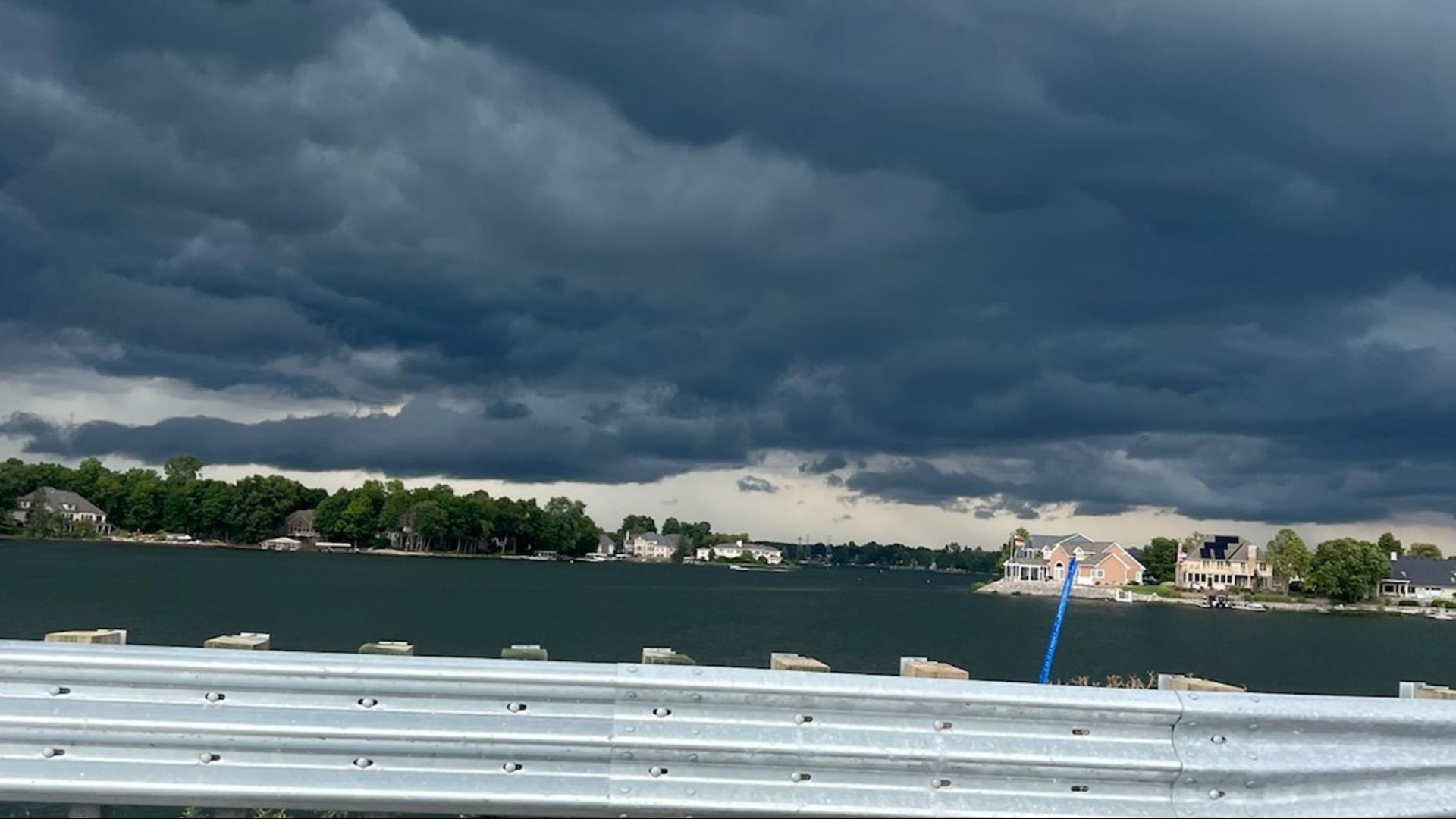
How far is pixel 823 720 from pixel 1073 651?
72.7 metres

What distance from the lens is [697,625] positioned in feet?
266

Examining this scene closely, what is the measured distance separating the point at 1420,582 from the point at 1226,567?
2948 cm

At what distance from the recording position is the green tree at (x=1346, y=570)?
598 ft

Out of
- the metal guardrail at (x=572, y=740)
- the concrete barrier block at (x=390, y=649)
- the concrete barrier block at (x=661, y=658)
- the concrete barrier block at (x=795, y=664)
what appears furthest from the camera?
the concrete barrier block at (x=795, y=664)

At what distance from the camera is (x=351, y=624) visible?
72.7 metres

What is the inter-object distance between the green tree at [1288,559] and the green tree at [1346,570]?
4.46 ft

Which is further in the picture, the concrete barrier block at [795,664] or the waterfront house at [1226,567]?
the waterfront house at [1226,567]

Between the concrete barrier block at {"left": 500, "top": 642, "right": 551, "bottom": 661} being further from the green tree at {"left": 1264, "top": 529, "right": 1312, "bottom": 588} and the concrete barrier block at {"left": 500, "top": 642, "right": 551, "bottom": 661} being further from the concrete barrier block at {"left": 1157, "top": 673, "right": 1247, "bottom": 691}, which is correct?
the green tree at {"left": 1264, "top": 529, "right": 1312, "bottom": 588}

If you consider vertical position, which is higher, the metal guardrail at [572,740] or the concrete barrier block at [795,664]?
the concrete barrier block at [795,664]

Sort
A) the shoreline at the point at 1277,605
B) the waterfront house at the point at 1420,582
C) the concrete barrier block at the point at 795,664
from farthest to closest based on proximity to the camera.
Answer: the waterfront house at the point at 1420,582
the shoreline at the point at 1277,605
the concrete barrier block at the point at 795,664

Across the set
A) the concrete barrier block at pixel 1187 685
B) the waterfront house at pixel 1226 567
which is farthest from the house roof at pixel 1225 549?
the concrete barrier block at pixel 1187 685

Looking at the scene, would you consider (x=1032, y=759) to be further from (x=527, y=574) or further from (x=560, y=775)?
(x=527, y=574)

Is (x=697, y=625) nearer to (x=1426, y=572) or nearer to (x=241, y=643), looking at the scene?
(x=241, y=643)

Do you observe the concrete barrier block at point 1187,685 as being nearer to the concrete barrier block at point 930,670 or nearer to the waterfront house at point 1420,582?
the concrete barrier block at point 930,670
